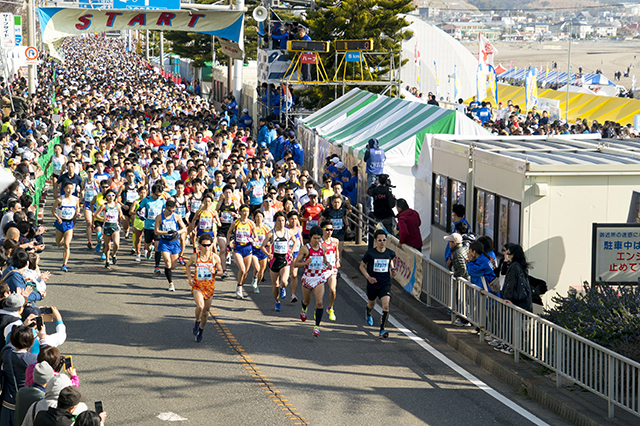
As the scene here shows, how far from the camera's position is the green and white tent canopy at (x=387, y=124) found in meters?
18.9

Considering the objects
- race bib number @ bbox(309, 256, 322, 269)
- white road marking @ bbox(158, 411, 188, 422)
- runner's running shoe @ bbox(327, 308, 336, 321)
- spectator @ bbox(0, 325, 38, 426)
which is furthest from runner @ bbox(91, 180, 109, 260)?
spectator @ bbox(0, 325, 38, 426)

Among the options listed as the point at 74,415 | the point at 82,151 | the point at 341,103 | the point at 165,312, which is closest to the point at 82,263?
the point at 165,312

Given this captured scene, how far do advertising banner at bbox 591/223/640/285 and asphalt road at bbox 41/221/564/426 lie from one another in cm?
187

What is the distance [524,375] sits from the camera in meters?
9.12

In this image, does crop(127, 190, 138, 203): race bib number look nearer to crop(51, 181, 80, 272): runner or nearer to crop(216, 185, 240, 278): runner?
crop(51, 181, 80, 272): runner

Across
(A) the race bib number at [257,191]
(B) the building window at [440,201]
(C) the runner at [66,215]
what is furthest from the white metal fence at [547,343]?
(C) the runner at [66,215]

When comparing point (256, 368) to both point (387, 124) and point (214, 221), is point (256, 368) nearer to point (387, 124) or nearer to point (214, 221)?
point (214, 221)

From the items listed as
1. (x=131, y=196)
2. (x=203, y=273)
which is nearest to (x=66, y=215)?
(x=131, y=196)

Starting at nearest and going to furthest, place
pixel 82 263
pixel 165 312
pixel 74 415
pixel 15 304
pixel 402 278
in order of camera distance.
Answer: pixel 74 415, pixel 15 304, pixel 165 312, pixel 402 278, pixel 82 263

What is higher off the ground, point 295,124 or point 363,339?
point 295,124

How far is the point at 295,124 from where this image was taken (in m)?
30.5

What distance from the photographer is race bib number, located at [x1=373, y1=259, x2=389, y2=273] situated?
1134cm

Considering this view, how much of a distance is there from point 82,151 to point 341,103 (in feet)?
32.4

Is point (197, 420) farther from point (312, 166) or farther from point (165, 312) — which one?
point (312, 166)
